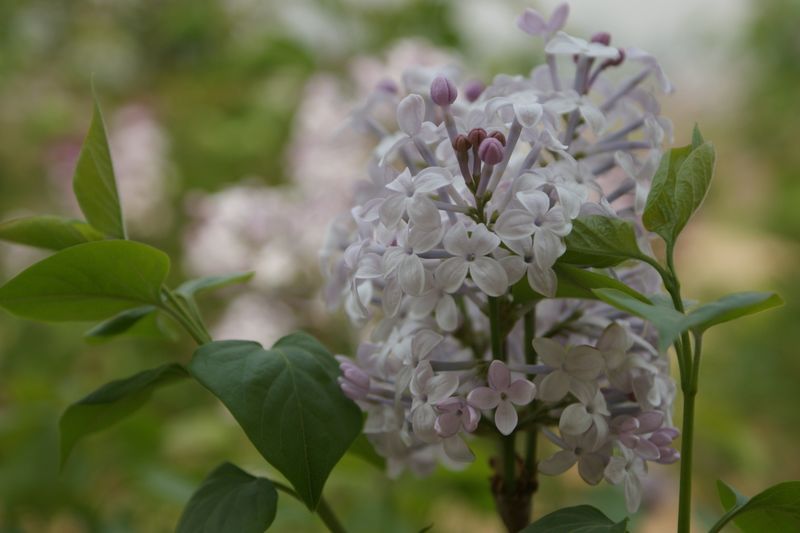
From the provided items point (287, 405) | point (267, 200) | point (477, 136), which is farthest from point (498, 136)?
point (267, 200)

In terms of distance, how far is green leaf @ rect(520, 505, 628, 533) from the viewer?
0.93 feet

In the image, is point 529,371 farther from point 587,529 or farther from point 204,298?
point 204,298

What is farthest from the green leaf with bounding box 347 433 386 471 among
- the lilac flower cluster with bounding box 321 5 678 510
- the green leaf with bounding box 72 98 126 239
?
the green leaf with bounding box 72 98 126 239

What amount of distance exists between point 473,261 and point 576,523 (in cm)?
9

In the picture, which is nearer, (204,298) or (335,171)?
(335,171)

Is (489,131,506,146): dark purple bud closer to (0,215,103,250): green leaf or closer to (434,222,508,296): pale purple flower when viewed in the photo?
(434,222,508,296): pale purple flower

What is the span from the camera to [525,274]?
0.96 feet

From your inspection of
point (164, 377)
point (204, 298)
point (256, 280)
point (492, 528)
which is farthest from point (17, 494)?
point (492, 528)

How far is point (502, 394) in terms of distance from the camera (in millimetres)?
296

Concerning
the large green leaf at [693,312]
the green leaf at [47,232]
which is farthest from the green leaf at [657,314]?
the green leaf at [47,232]

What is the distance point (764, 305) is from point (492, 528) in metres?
1.07

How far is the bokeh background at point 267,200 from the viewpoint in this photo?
2.50 feet

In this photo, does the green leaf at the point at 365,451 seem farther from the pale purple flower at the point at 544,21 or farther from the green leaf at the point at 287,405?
the pale purple flower at the point at 544,21

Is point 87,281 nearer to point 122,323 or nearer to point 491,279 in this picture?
point 122,323
